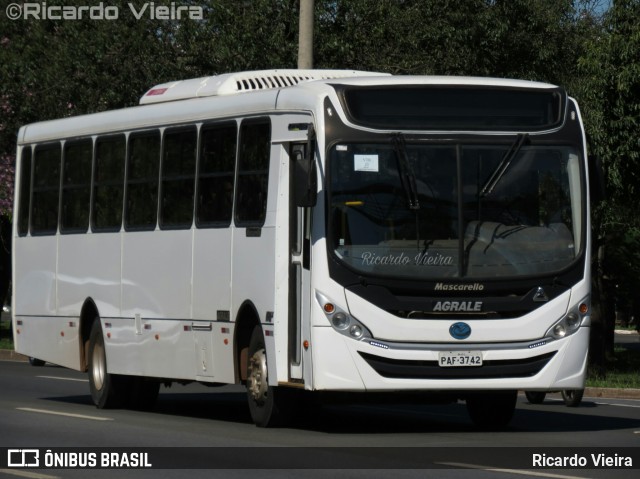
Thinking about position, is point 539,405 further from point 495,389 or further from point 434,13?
point 434,13

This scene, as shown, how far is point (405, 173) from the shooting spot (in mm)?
15656

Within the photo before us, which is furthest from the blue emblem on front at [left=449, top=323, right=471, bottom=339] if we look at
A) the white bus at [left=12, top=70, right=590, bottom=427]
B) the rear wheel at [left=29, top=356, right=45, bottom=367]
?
the rear wheel at [left=29, top=356, right=45, bottom=367]

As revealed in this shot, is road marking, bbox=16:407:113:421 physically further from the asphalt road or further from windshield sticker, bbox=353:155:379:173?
windshield sticker, bbox=353:155:379:173

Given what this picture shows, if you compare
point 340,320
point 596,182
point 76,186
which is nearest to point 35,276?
point 76,186

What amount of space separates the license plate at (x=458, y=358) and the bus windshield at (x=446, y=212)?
655 millimetres

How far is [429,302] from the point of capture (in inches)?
609

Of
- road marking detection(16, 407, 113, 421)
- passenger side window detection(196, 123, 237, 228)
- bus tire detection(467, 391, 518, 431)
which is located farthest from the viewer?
road marking detection(16, 407, 113, 421)

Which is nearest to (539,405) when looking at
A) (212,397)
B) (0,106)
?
(212,397)

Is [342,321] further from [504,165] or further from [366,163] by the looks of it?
[504,165]

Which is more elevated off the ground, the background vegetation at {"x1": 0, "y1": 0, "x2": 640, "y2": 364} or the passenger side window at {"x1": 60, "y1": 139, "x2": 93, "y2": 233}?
the background vegetation at {"x1": 0, "y1": 0, "x2": 640, "y2": 364}

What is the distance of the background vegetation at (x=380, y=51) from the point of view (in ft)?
101

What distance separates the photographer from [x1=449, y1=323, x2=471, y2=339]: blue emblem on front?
1545 cm

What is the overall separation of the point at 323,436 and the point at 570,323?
2.38 meters

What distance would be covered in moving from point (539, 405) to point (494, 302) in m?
7.14
